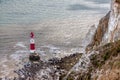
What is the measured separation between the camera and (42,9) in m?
49.9

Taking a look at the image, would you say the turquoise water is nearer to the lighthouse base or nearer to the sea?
the sea

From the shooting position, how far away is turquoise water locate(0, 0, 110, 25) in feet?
148

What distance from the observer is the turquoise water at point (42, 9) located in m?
45.0

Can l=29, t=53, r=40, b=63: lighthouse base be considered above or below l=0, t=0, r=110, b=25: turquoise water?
below

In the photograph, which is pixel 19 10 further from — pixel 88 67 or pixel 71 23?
pixel 88 67

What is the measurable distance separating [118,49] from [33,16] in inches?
1446

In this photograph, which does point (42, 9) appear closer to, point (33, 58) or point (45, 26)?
point (45, 26)

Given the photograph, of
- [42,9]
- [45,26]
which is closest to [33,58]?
[45,26]

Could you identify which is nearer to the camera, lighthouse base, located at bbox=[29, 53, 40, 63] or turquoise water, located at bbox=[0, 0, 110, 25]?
lighthouse base, located at bbox=[29, 53, 40, 63]

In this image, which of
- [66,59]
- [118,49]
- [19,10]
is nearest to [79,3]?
[19,10]

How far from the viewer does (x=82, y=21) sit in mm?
43938

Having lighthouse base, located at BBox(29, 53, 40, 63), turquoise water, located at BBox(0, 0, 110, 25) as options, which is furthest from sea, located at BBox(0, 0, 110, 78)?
lighthouse base, located at BBox(29, 53, 40, 63)

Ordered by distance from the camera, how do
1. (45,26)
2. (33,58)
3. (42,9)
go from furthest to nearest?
(42,9), (45,26), (33,58)

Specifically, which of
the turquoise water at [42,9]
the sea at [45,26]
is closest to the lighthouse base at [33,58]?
the sea at [45,26]
